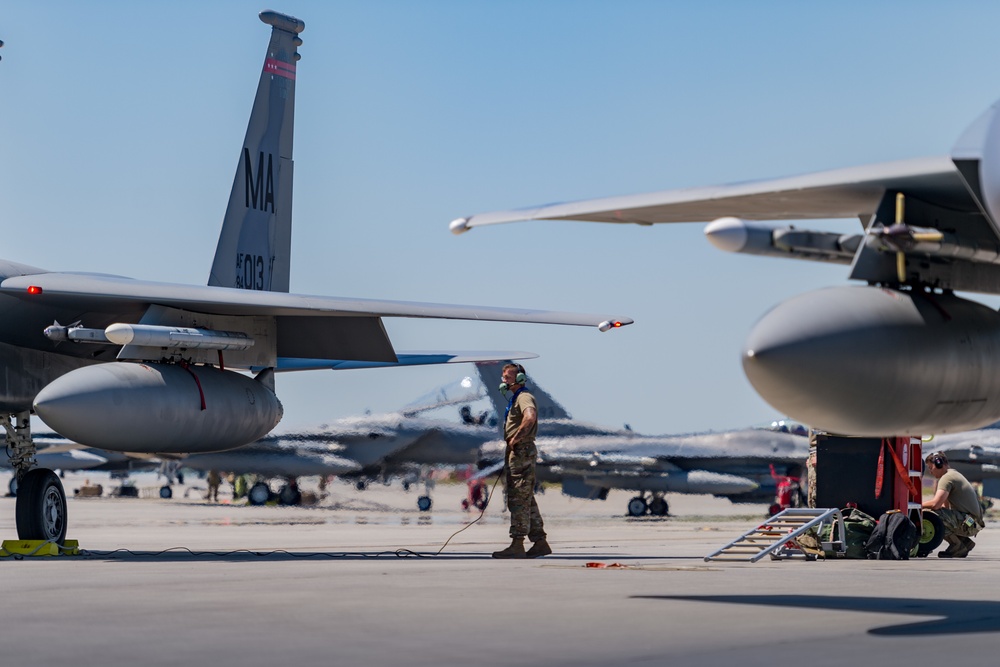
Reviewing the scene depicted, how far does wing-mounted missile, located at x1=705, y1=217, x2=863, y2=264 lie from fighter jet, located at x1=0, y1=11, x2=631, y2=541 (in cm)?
564

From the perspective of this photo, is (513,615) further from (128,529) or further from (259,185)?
(128,529)

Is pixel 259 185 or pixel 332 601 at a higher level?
pixel 259 185

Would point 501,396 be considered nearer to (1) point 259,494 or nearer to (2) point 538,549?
(1) point 259,494

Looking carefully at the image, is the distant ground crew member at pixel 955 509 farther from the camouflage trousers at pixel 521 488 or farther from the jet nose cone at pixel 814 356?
the jet nose cone at pixel 814 356

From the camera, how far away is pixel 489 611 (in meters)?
7.04

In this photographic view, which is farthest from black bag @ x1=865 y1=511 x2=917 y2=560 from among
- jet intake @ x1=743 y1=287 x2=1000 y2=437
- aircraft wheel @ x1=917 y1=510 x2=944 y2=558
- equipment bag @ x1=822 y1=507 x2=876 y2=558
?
jet intake @ x1=743 y1=287 x2=1000 y2=437

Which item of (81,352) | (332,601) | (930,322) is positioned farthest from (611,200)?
(81,352)

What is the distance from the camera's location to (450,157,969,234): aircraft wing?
6730mm

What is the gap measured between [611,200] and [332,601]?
2732 millimetres

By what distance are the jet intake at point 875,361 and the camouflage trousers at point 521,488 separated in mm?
5740

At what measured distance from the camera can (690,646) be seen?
224 inches

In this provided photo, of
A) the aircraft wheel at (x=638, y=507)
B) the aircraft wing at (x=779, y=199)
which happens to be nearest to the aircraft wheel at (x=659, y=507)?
the aircraft wheel at (x=638, y=507)

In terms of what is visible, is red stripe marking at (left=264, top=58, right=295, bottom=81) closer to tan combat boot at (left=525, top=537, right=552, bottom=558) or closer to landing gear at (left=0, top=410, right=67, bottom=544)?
landing gear at (left=0, top=410, right=67, bottom=544)

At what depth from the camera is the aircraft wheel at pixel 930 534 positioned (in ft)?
43.8
